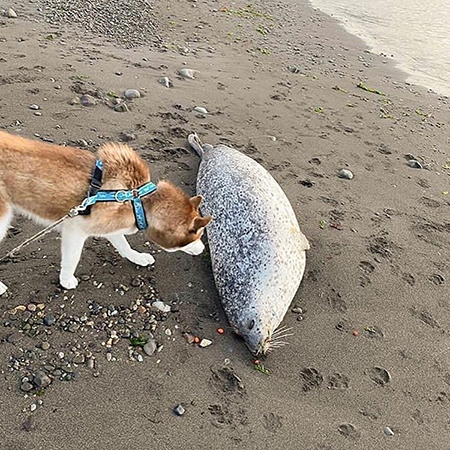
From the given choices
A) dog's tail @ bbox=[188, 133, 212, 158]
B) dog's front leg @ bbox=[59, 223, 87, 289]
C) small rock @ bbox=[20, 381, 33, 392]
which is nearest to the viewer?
small rock @ bbox=[20, 381, 33, 392]

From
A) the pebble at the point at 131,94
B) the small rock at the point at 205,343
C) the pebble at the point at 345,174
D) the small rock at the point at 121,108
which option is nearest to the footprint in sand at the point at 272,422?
the small rock at the point at 205,343

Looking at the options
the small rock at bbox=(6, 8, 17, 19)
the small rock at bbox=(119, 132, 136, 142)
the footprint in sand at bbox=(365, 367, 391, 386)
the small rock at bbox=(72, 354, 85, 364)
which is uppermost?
the footprint in sand at bbox=(365, 367, 391, 386)

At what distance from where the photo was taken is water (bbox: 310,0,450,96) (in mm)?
12656

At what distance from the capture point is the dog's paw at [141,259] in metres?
4.62

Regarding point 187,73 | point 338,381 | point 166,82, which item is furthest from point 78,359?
point 187,73

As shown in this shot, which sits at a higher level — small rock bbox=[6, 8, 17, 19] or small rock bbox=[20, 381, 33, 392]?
small rock bbox=[20, 381, 33, 392]

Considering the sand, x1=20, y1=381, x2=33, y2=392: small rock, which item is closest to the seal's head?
the sand

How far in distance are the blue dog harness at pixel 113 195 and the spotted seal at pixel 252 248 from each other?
39.3 inches

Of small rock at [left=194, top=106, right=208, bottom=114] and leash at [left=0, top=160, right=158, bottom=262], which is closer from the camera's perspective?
leash at [left=0, top=160, right=158, bottom=262]

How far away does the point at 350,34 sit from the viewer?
14219 mm

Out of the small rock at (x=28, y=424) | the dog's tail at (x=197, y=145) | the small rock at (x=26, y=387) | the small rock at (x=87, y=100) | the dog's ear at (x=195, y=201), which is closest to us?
the small rock at (x=28, y=424)

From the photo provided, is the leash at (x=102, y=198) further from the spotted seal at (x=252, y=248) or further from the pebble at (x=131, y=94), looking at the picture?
the pebble at (x=131, y=94)

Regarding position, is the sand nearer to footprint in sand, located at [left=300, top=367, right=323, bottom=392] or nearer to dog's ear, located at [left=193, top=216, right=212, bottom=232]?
footprint in sand, located at [left=300, top=367, right=323, bottom=392]

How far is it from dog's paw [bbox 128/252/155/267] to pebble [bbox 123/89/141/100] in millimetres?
3348
